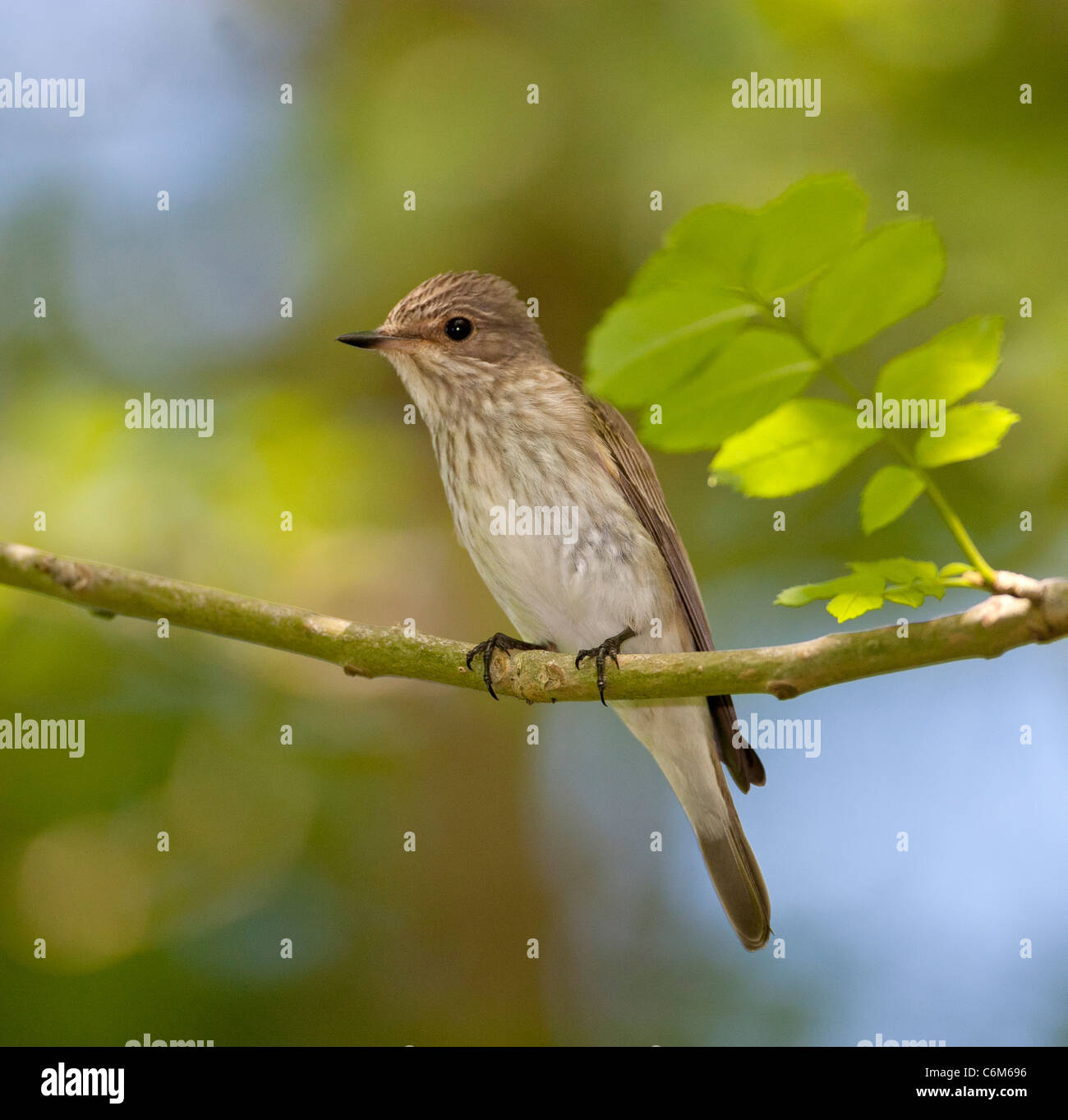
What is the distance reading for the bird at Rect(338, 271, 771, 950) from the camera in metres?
3.80

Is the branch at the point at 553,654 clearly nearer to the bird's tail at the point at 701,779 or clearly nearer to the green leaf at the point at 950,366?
the green leaf at the point at 950,366

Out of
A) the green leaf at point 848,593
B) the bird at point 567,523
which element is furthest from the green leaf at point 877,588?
the bird at point 567,523

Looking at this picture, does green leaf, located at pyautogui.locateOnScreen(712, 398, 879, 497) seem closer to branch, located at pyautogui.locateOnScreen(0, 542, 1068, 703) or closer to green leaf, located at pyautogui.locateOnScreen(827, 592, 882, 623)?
green leaf, located at pyautogui.locateOnScreen(827, 592, 882, 623)

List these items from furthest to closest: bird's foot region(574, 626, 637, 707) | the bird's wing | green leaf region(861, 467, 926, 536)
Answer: the bird's wing → bird's foot region(574, 626, 637, 707) → green leaf region(861, 467, 926, 536)

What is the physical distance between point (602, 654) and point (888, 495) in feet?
4.56

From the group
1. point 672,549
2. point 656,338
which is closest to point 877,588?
point 656,338

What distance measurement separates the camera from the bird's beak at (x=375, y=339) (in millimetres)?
3986

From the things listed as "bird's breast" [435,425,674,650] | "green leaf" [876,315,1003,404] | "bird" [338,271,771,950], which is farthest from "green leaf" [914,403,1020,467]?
"bird's breast" [435,425,674,650]

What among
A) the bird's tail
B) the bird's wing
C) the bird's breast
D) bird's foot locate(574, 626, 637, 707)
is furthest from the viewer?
the bird's tail

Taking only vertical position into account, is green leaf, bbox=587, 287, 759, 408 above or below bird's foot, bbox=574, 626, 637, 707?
above

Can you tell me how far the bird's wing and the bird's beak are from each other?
73 centimetres

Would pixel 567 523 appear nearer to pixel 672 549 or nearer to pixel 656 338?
pixel 672 549

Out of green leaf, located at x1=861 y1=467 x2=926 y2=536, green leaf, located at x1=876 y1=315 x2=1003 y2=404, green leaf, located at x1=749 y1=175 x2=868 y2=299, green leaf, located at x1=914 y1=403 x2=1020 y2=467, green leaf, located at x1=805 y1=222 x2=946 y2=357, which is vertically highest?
green leaf, located at x1=749 y1=175 x2=868 y2=299

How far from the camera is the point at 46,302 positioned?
613cm
